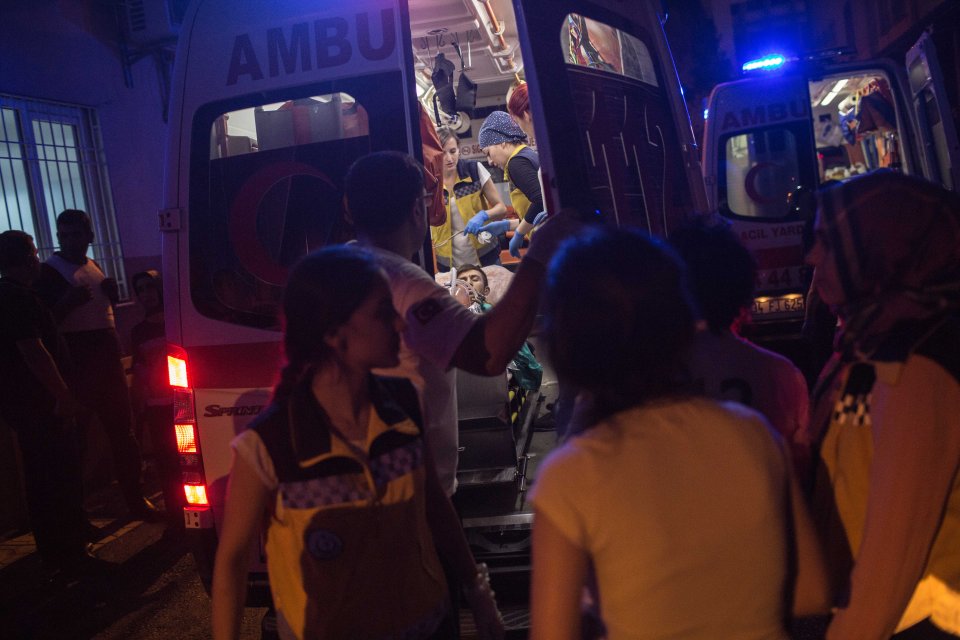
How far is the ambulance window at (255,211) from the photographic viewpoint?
310 cm

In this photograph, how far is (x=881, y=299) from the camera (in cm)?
160

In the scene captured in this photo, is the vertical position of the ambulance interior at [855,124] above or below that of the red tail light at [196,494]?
above

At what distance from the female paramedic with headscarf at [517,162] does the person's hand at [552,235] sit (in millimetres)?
3593

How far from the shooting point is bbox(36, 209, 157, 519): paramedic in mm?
5844

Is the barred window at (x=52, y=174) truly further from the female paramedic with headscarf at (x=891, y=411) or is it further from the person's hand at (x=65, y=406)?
the female paramedic with headscarf at (x=891, y=411)

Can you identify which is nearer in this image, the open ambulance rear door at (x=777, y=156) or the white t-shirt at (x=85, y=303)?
the white t-shirt at (x=85, y=303)

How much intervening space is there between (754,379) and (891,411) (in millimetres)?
686

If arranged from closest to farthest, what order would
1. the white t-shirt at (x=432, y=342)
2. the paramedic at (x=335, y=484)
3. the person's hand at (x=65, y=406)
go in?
the paramedic at (x=335, y=484), the white t-shirt at (x=432, y=342), the person's hand at (x=65, y=406)

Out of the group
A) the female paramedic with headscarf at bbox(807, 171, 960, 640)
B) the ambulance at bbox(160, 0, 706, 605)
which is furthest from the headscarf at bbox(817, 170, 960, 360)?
the ambulance at bbox(160, 0, 706, 605)

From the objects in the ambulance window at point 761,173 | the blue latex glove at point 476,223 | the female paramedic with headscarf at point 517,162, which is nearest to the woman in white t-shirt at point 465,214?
the blue latex glove at point 476,223

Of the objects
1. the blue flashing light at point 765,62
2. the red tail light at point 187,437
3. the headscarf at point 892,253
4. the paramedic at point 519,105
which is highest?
the blue flashing light at point 765,62

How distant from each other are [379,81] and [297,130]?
46 cm

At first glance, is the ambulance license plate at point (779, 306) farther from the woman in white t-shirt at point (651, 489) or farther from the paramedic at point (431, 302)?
the woman in white t-shirt at point (651, 489)

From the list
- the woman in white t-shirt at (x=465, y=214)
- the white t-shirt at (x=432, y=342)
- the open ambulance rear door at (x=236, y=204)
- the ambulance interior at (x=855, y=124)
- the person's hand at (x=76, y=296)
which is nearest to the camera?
the white t-shirt at (x=432, y=342)
